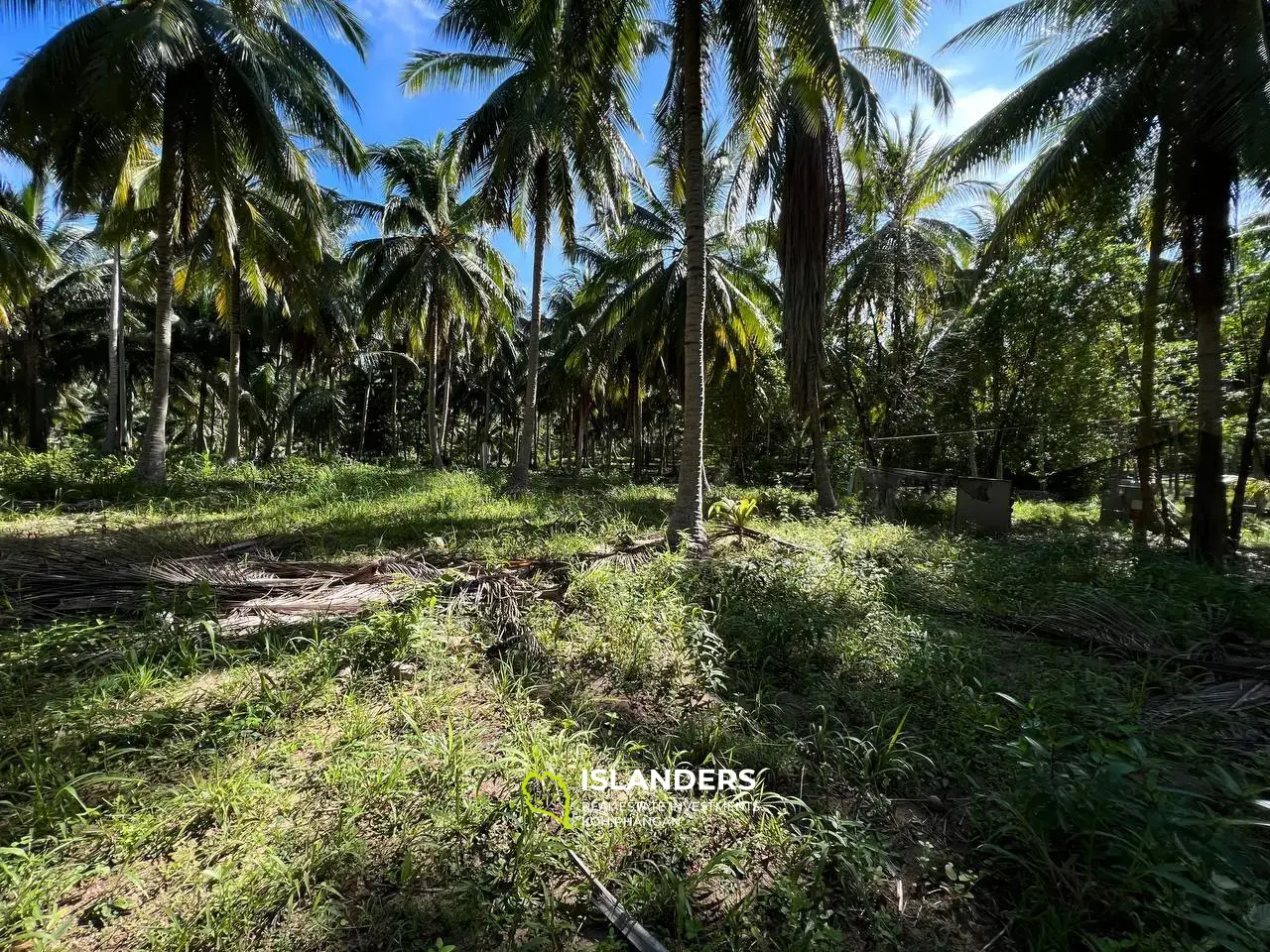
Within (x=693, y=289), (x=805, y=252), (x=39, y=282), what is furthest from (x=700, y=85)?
(x=39, y=282)

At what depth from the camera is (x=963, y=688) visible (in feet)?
10.5

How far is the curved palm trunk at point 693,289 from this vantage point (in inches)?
246

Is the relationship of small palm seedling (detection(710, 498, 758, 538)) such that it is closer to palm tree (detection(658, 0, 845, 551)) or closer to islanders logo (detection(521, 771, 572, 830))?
palm tree (detection(658, 0, 845, 551))

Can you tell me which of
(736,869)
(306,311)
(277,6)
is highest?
(277,6)

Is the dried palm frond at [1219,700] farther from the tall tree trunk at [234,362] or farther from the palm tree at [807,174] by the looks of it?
the tall tree trunk at [234,362]

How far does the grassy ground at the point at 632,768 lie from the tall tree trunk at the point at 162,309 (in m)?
8.20

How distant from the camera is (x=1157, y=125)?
744 centimetres

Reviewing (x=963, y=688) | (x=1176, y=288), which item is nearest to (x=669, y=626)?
(x=963, y=688)

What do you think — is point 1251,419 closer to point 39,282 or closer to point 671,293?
point 671,293

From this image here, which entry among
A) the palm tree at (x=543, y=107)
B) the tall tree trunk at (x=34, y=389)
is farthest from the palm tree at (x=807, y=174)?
the tall tree trunk at (x=34, y=389)

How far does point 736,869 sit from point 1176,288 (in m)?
11.2

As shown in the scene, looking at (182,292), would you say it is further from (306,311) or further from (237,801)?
(237,801)

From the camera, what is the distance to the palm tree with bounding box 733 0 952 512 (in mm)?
7148

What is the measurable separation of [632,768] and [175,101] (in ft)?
42.6
